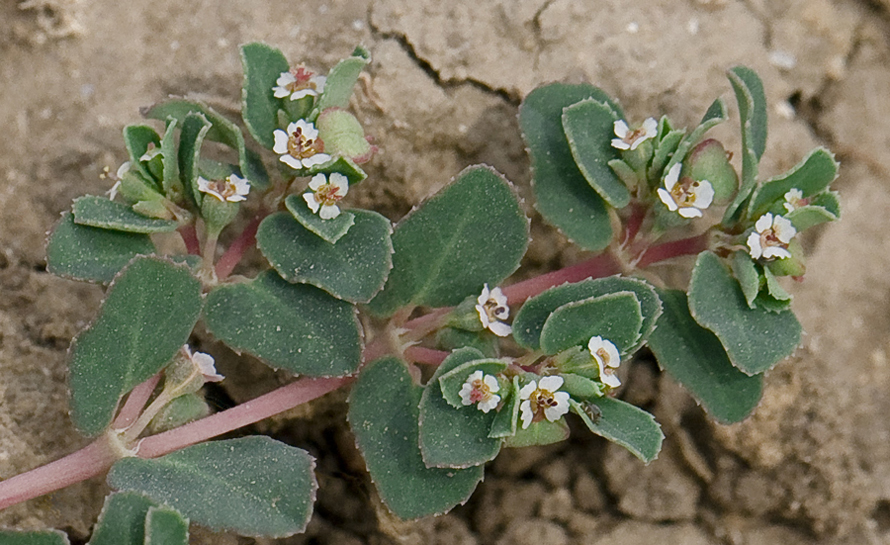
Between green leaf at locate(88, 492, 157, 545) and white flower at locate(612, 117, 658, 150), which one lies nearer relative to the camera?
green leaf at locate(88, 492, 157, 545)

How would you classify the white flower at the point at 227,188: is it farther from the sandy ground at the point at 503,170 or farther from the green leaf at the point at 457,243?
the sandy ground at the point at 503,170

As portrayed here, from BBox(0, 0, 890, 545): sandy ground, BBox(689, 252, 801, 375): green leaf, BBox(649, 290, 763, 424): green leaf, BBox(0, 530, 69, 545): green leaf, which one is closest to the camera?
BBox(0, 530, 69, 545): green leaf

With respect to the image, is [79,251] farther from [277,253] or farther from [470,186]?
[470,186]

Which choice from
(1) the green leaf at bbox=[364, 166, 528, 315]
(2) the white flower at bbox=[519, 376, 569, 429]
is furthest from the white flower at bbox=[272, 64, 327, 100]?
(2) the white flower at bbox=[519, 376, 569, 429]

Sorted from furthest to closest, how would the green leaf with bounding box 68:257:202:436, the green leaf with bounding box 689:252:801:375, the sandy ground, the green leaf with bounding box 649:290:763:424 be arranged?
the sandy ground < the green leaf with bounding box 649:290:763:424 < the green leaf with bounding box 689:252:801:375 < the green leaf with bounding box 68:257:202:436

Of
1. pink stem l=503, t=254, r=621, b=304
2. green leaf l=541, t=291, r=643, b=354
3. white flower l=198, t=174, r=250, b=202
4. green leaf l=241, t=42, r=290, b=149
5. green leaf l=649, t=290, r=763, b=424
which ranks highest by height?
green leaf l=241, t=42, r=290, b=149

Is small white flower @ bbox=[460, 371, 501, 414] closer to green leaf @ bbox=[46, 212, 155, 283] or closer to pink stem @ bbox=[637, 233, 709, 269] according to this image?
pink stem @ bbox=[637, 233, 709, 269]
